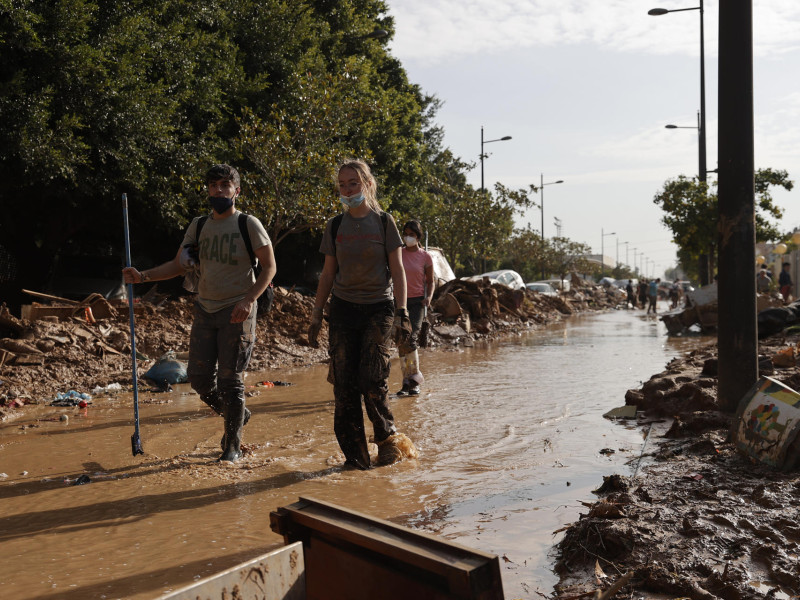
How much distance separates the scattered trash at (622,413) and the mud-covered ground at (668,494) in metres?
0.10

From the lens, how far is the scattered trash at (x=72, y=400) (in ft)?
25.1

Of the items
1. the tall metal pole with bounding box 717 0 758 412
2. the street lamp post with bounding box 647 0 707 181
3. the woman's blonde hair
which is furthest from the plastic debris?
the street lamp post with bounding box 647 0 707 181

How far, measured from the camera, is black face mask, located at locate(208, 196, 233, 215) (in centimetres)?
489

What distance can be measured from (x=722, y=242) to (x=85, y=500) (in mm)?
4669

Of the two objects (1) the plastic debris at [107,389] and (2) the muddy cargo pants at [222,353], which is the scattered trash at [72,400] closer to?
(1) the plastic debris at [107,389]

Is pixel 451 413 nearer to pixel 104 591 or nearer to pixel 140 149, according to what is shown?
pixel 104 591

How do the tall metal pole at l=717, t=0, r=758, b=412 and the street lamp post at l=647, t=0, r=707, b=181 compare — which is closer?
the tall metal pole at l=717, t=0, r=758, b=412

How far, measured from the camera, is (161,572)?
3129 mm

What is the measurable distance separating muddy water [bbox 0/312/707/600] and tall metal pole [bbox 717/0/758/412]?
1.01 meters

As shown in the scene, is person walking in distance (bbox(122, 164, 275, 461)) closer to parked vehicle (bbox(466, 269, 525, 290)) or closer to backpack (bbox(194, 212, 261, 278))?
backpack (bbox(194, 212, 261, 278))

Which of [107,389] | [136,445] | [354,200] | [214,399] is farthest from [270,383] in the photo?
[354,200]

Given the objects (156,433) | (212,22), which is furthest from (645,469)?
(212,22)

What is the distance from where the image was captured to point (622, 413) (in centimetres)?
684

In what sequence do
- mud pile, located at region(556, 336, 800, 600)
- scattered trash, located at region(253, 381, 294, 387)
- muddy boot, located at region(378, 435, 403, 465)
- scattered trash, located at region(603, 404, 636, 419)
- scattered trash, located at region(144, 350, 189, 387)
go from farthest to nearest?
1. scattered trash, located at region(253, 381, 294, 387)
2. scattered trash, located at region(144, 350, 189, 387)
3. scattered trash, located at region(603, 404, 636, 419)
4. muddy boot, located at region(378, 435, 403, 465)
5. mud pile, located at region(556, 336, 800, 600)
